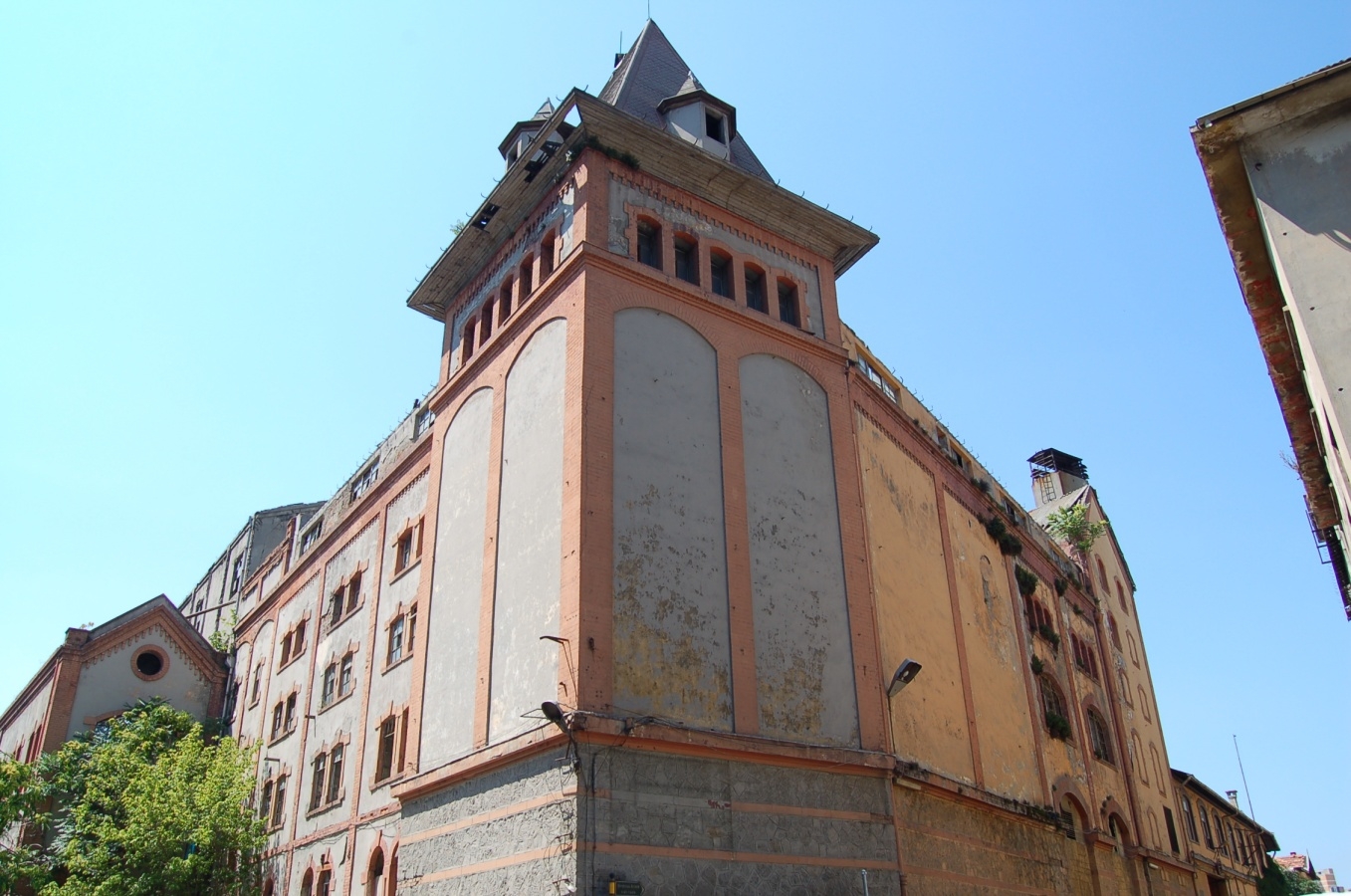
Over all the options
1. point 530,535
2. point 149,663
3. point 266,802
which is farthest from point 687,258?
point 149,663

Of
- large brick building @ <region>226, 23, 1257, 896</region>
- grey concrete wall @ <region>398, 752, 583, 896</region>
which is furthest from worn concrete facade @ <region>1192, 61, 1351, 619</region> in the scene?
grey concrete wall @ <region>398, 752, 583, 896</region>

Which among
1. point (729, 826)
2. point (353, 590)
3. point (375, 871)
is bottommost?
point (729, 826)

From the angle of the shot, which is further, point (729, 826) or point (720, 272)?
point (720, 272)

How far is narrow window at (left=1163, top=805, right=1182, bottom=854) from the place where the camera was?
36.8 metres

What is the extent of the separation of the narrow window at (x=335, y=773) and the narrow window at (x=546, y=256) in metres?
13.3

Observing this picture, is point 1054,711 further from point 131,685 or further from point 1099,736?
point 131,685

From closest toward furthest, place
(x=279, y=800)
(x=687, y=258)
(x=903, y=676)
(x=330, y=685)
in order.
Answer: (x=903, y=676) < (x=687, y=258) < (x=330, y=685) < (x=279, y=800)

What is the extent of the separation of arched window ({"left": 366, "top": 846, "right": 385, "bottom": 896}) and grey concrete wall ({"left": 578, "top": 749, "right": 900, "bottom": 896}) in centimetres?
942

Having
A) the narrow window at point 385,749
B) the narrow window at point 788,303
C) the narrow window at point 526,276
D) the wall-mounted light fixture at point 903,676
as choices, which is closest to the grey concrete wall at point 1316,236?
the wall-mounted light fixture at point 903,676

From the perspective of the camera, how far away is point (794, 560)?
18750 mm

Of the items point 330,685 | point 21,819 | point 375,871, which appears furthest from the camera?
point 330,685

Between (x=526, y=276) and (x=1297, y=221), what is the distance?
13563mm

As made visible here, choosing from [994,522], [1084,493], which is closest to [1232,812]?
[1084,493]

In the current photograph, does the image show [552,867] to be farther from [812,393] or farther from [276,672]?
[276,672]
